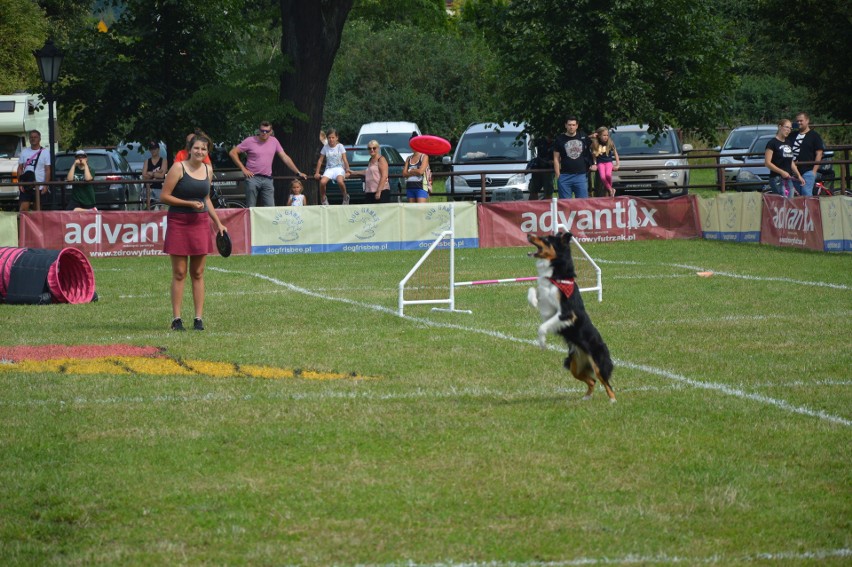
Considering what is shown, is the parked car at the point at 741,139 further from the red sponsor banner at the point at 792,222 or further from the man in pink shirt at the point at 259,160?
the man in pink shirt at the point at 259,160

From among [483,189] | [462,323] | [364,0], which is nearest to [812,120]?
[364,0]

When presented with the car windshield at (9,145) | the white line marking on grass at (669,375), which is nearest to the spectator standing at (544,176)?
the white line marking on grass at (669,375)

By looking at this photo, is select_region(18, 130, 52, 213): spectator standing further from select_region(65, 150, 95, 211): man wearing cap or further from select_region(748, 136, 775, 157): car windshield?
select_region(748, 136, 775, 157): car windshield

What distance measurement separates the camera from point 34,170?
28.0 metres

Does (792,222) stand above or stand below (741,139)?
below

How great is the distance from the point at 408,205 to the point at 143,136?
33.4ft

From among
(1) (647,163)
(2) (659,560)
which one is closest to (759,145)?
(1) (647,163)

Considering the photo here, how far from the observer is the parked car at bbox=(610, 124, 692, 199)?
30.0 metres

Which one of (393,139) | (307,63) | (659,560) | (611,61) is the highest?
(307,63)

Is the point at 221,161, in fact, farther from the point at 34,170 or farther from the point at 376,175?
the point at 376,175

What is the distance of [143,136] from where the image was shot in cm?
3080

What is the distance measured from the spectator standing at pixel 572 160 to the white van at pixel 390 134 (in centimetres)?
1448

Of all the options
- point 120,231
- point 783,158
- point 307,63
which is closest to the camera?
point 783,158

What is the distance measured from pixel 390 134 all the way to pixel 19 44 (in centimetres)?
1910
